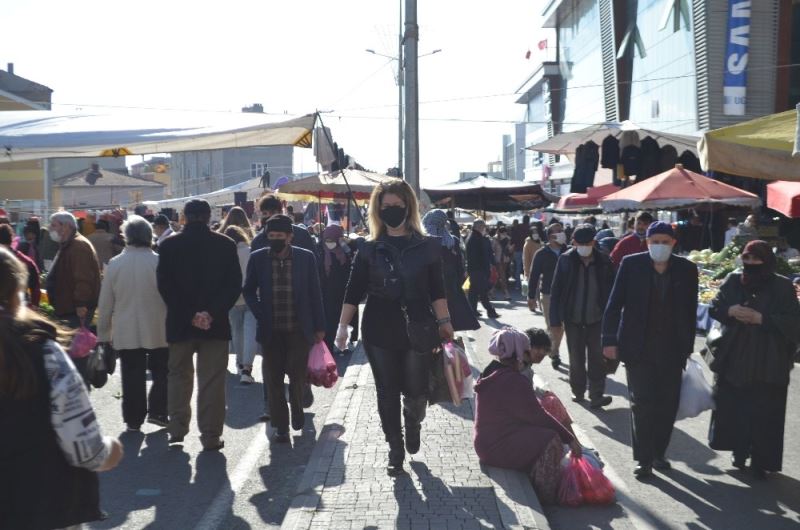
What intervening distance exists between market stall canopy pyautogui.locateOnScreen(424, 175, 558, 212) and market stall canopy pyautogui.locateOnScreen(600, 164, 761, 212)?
771cm

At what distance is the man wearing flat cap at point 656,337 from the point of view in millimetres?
7207

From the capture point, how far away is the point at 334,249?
12.7 m

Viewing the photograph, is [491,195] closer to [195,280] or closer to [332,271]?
[332,271]

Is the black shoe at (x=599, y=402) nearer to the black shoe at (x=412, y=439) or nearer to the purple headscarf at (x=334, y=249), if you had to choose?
the black shoe at (x=412, y=439)

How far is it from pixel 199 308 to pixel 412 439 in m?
1.92


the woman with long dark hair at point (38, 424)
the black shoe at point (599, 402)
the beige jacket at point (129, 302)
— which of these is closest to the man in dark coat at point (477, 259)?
the black shoe at point (599, 402)

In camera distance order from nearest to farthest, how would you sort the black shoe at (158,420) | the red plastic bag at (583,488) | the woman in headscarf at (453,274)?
the red plastic bag at (583,488) < the black shoe at (158,420) < the woman in headscarf at (453,274)

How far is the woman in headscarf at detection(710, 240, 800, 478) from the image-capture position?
7.05 metres

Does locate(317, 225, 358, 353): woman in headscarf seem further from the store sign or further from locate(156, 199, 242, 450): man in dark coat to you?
the store sign

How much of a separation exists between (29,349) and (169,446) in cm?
495

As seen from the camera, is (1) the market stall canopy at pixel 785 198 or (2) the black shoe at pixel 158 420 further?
(1) the market stall canopy at pixel 785 198

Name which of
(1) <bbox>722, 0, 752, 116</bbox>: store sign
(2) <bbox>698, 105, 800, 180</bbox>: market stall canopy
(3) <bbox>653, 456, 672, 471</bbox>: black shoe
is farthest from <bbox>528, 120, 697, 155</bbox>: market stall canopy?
(3) <bbox>653, 456, 672, 471</bbox>: black shoe

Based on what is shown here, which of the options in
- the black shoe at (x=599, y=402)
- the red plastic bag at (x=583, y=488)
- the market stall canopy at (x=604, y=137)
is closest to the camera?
the red plastic bag at (x=583, y=488)

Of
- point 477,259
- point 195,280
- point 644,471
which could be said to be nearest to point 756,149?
point 644,471
